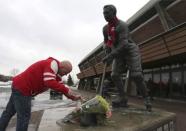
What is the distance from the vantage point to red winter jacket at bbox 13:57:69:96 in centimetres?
429

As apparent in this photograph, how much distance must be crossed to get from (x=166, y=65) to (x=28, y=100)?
14827 mm

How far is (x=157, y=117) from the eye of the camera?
5.21 m

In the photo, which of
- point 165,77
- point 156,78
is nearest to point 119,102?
point 165,77

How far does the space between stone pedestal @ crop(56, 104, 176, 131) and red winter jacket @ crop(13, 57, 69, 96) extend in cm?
64

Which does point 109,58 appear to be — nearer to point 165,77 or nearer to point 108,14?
point 108,14

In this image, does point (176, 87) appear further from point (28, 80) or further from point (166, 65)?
point (28, 80)

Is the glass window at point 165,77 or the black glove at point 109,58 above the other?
the glass window at point 165,77

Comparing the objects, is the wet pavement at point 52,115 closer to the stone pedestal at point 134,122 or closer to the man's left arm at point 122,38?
the stone pedestal at point 134,122

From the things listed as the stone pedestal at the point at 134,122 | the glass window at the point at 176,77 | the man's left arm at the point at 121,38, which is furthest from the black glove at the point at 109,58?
the glass window at the point at 176,77

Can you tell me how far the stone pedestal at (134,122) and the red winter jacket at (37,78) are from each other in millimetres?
642

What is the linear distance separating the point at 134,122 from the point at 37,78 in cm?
158

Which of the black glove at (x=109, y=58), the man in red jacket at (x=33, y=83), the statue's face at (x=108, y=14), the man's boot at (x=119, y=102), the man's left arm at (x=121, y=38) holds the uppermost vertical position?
the statue's face at (x=108, y=14)

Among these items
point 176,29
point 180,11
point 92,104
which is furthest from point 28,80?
point 180,11

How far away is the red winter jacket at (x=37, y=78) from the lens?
14.1 feet
